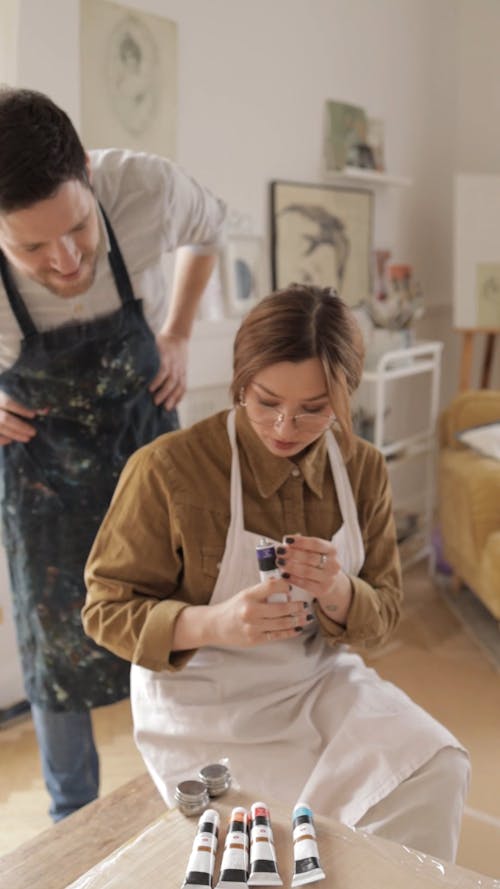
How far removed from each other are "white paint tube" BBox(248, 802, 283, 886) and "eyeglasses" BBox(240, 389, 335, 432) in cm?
53

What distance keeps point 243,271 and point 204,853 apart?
218 centimetres

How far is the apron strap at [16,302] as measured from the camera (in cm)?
139

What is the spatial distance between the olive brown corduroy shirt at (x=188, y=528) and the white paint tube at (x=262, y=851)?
27 cm

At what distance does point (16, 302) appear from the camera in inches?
55.5

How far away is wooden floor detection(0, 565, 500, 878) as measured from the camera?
1926 millimetres

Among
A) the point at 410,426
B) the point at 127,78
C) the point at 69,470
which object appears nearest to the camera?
the point at 69,470

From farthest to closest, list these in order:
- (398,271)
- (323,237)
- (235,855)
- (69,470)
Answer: (398,271)
(323,237)
(69,470)
(235,855)

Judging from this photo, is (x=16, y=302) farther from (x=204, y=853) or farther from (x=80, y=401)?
(x=204, y=853)

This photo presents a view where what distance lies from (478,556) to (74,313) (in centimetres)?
173

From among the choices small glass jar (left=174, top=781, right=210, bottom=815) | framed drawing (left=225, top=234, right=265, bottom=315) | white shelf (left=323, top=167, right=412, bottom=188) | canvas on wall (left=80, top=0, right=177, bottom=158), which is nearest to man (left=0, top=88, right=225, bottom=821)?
small glass jar (left=174, top=781, right=210, bottom=815)

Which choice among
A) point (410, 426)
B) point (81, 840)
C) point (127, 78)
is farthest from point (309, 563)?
point (410, 426)

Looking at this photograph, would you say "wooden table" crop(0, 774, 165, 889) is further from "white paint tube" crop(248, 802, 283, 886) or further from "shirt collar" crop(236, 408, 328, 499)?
"shirt collar" crop(236, 408, 328, 499)

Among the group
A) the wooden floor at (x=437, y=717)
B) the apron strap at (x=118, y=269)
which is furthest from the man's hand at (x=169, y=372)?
the wooden floor at (x=437, y=717)

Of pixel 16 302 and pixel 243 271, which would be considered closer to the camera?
pixel 16 302
